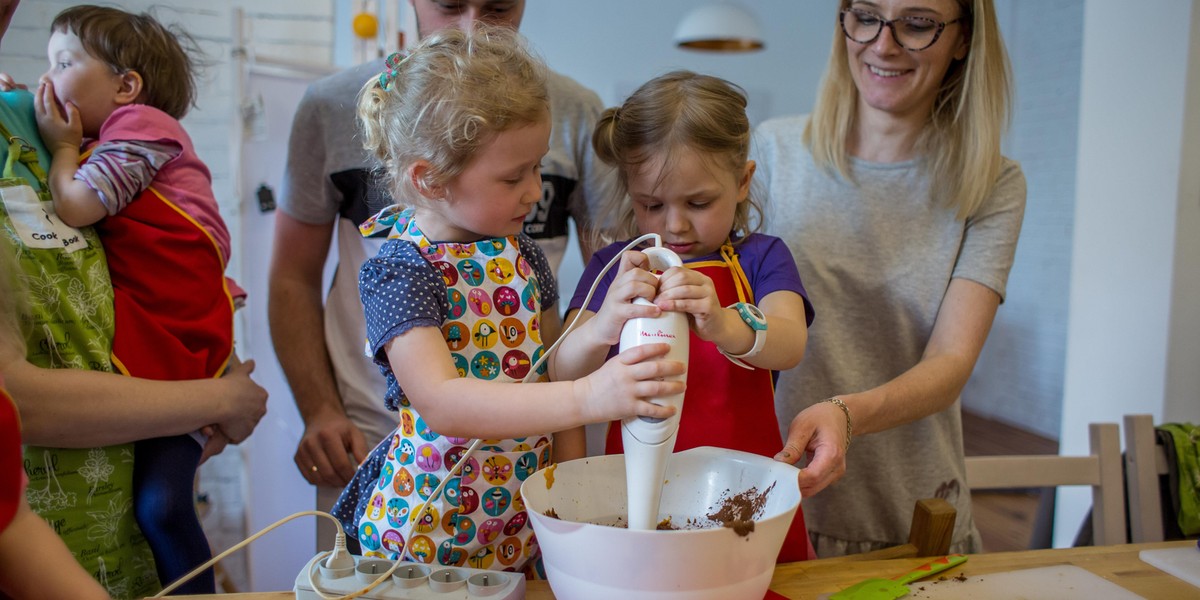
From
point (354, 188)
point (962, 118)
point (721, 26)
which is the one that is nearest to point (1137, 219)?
point (962, 118)

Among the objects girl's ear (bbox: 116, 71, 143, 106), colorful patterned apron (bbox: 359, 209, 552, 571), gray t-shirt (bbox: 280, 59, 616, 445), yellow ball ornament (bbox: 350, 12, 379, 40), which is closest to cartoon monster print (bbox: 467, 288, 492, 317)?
colorful patterned apron (bbox: 359, 209, 552, 571)

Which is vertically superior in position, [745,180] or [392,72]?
[392,72]

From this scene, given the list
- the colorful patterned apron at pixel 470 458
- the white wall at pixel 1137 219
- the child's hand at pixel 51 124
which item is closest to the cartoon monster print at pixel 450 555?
the colorful patterned apron at pixel 470 458

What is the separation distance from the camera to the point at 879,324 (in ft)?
5.21

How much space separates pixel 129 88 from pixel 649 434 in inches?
46.7

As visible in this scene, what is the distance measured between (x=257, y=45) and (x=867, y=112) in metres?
2.93

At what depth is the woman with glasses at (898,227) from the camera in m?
1.49

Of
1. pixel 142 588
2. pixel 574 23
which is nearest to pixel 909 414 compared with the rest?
pixel 142 588

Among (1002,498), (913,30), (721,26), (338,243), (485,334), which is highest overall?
(721,26)

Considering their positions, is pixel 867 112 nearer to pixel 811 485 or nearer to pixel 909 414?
pixel 909 414

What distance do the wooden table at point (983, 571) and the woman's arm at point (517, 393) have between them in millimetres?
259

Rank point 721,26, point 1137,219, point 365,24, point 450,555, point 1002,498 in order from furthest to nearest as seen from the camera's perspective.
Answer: point 721,26 < point 1002,498 < point 365,24 < point 1137,219 < point 450,555

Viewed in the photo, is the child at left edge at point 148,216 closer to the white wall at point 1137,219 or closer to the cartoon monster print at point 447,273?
the cartoon monster print at point 447,273

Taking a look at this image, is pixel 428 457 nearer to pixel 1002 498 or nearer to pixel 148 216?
pixel 148 216
